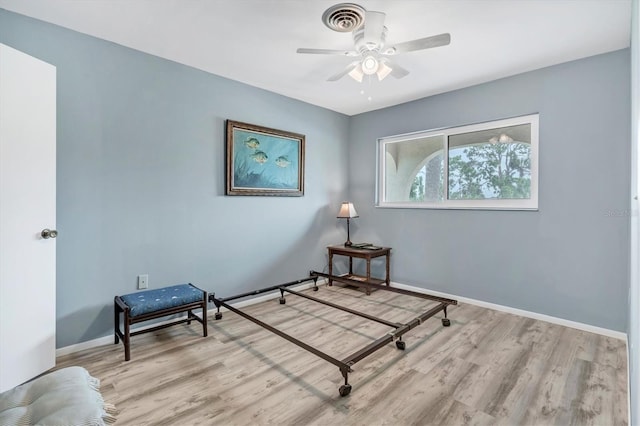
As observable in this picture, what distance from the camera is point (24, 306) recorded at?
6.25ft

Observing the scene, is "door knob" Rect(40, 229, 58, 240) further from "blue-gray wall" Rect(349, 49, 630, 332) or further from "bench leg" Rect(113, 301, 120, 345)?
"blue-gray wall" Rect(349, 49, 630, 332)

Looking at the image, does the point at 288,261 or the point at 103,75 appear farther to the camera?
the point at 288,261

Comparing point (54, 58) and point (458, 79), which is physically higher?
point (458, 79)

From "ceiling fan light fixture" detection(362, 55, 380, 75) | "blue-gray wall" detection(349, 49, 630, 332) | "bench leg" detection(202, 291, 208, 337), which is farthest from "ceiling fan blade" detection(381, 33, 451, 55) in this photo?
"bench leg" detection(202, 291, 208, 337)

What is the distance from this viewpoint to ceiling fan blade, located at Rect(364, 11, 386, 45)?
6.21 ft

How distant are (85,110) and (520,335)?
4.05m

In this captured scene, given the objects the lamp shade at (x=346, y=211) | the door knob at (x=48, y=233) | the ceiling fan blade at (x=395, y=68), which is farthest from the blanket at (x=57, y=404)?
the lamp shade at (x=346, y=211)

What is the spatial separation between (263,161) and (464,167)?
93.7 inches

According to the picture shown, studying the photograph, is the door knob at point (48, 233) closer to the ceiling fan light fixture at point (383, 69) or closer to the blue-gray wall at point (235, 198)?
the blue-gray wall at point (235, 198)

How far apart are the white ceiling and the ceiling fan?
0.28ft

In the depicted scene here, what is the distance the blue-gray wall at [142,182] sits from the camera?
2.28 metres

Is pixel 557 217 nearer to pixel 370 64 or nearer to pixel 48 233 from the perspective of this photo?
pixel 370 64

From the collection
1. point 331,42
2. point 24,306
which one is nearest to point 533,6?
point 331,42

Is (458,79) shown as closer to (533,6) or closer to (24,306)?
(533,6)
